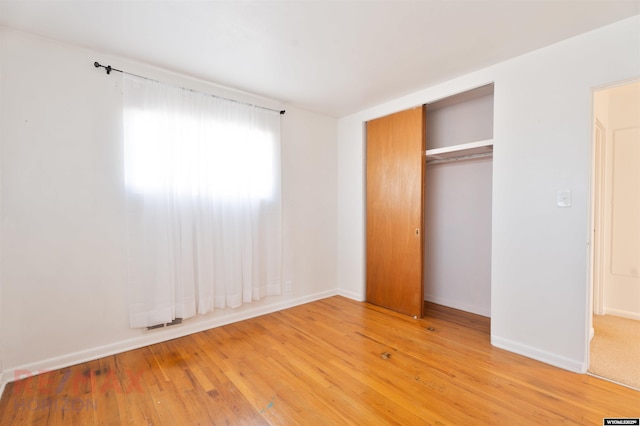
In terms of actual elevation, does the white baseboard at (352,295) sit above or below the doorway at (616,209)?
below

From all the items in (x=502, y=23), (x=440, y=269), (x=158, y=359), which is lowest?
(x=158, y=359)

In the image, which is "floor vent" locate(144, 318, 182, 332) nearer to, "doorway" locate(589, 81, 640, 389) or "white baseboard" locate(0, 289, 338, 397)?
"white baseboard" locate(0, 289, 338, 397)

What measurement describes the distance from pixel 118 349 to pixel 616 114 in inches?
227

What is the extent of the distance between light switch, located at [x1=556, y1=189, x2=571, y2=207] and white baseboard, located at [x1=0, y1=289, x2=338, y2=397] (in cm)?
296

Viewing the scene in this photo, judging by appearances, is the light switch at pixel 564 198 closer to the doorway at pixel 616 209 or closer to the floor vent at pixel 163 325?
the doorway at pixel 616 209

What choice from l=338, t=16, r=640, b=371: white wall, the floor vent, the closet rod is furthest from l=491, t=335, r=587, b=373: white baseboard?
the floor vent

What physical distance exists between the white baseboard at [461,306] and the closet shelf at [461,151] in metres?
1.82

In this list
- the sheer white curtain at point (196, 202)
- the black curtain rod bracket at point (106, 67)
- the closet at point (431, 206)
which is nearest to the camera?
the black curtain rod bracket at point (106, 67)

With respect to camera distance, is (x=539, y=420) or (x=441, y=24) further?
(x=441, y=24)

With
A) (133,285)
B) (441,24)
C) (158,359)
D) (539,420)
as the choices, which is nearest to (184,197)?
(133,285)

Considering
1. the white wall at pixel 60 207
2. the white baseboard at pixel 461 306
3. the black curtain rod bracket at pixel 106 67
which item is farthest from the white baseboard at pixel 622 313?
the black curtain rod bracket at pixel 106 67

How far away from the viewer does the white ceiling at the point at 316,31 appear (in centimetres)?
193

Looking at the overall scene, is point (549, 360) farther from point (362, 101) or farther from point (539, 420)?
point (362, 101)

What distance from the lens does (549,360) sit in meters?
2.39
